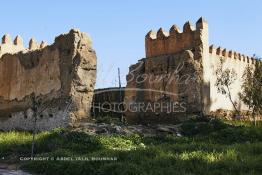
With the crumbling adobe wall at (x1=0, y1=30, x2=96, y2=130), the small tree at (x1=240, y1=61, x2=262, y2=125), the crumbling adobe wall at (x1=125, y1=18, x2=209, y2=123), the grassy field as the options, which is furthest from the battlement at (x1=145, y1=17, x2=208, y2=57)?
the grassy field

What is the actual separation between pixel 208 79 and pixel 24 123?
24.3 feet

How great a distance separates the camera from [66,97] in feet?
50.5

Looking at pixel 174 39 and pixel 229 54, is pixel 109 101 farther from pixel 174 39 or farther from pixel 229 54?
pixel 229 54

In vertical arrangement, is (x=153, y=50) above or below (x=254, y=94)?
above

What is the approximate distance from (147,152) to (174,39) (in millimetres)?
9876

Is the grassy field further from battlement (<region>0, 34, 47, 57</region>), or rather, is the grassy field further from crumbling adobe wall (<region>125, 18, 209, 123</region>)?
battlement (<region>0, 34, 47, 57</region>)

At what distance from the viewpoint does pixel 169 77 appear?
1850cm

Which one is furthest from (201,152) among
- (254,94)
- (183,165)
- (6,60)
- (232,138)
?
(6,60)

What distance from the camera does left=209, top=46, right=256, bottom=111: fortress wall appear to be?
19.3m

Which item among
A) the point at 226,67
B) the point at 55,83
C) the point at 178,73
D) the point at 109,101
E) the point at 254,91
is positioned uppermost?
the point at 226,67

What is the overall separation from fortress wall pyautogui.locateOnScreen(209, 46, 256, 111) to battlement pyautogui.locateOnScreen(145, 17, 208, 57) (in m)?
1.47

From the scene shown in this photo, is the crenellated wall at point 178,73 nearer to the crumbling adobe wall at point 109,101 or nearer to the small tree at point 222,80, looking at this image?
the small tree at point 222,80

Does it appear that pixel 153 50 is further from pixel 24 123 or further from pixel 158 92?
pixel 24 123

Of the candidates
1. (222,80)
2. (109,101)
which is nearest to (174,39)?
(222,80)
